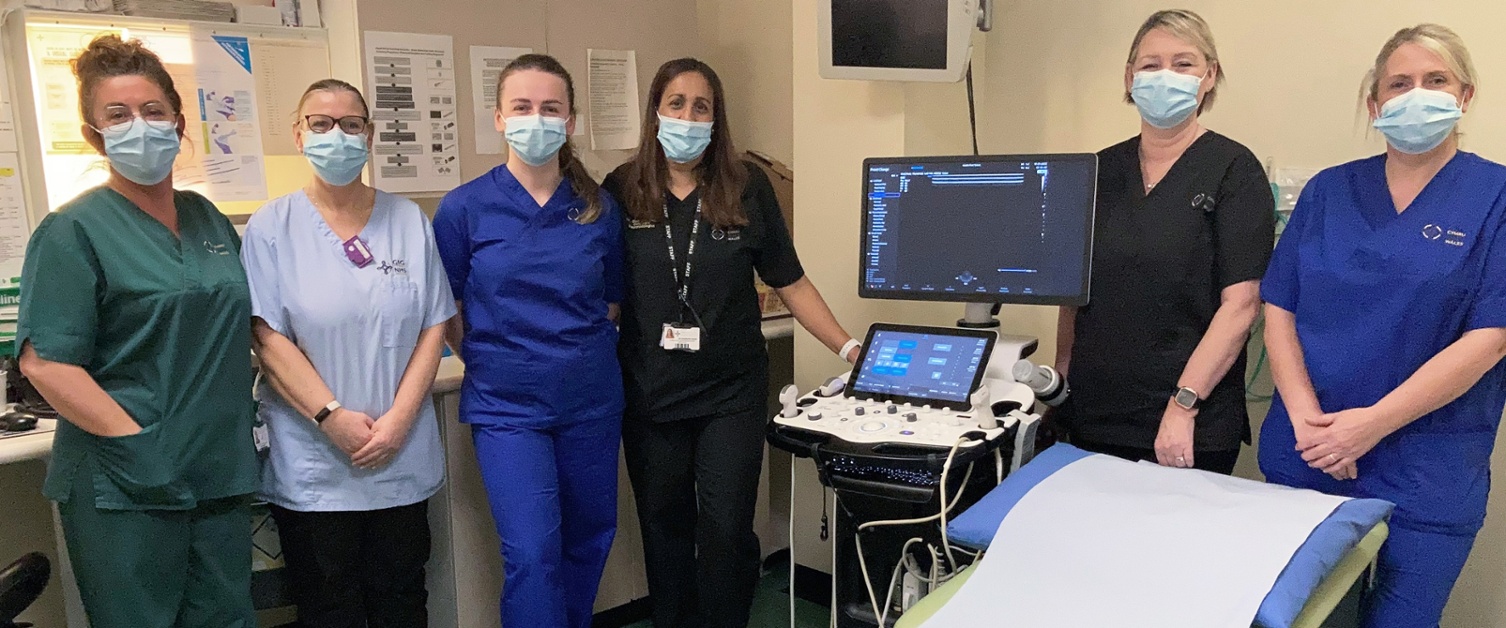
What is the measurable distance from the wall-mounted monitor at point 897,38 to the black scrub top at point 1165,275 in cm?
50

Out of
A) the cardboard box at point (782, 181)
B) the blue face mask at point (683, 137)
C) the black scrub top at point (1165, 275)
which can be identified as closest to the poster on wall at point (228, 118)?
the blue face mask at point (683, 137)

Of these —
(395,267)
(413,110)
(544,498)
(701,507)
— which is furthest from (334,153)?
(701,507)

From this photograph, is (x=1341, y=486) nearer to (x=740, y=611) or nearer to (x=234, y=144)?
(x=740, y=611)

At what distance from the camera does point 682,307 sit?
6.93ft

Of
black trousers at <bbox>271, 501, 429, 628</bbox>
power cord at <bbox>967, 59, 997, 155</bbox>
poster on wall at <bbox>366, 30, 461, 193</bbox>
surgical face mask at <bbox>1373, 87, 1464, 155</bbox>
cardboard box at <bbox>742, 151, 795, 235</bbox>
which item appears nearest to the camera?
surgical face mask at <bbox>1373, 87, 1464, 155</bbox>

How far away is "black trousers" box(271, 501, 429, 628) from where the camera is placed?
6.33 ft

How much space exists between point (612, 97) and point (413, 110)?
2.05 ft

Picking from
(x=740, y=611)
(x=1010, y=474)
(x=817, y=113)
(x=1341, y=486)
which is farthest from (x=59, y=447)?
(x=1341, y=486)

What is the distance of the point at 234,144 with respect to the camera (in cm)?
268

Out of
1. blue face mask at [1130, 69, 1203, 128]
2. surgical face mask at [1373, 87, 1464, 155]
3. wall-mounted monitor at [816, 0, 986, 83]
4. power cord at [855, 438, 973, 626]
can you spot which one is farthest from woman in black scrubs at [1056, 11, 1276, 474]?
wall-mounted monitor at [816, 0, 986, 83]

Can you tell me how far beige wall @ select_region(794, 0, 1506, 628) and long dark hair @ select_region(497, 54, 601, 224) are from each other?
77 cm

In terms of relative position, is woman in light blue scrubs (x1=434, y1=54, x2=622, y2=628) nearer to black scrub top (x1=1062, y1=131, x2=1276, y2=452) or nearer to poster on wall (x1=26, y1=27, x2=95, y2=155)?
black scrub top (x1=1062, y1=131, x2=1276, y2=452)

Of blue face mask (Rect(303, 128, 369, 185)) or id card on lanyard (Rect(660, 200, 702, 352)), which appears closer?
blue face mask (Rect(303, 128, 369, 185))

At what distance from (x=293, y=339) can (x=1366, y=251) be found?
74.3 inches
